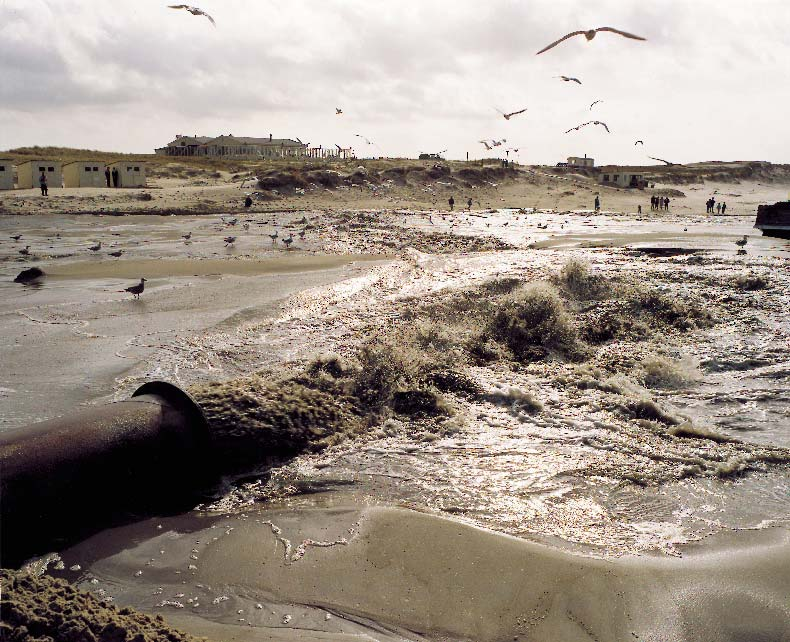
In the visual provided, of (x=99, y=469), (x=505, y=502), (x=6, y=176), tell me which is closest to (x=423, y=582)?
(x=505, y=502)

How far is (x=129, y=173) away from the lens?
50.4m

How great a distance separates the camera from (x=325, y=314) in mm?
12578

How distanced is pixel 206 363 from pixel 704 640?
24.3 ft

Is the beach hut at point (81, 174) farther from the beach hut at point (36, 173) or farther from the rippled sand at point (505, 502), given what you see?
the rippled sand at point (505, 502)

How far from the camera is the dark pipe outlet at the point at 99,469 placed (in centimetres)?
471

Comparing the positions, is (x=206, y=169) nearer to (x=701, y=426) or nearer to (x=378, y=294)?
(x=378, y=294)

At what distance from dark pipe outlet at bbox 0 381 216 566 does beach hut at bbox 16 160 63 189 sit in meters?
49.1

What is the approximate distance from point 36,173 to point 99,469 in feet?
165

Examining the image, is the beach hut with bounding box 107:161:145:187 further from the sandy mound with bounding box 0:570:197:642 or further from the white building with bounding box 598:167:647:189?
the sandy mound with bounding box 0:570:197:642

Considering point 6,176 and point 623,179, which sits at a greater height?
point 623,179

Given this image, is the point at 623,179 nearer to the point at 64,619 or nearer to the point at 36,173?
the point at 36,173

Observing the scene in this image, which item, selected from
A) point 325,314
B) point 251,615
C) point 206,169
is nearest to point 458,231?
point 325,314

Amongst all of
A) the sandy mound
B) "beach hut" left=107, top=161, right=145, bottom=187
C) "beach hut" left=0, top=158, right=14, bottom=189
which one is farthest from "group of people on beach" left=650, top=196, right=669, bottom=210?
the sandy mound

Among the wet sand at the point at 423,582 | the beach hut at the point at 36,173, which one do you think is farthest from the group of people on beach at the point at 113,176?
the wet sand at the point at 423,582
